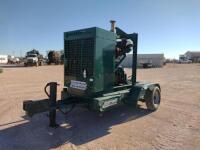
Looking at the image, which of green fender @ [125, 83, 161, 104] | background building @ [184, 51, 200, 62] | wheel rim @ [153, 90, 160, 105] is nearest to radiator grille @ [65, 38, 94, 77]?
green fender @ [125, 83, 161, 104]

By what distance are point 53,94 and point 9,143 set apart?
5.08 feet

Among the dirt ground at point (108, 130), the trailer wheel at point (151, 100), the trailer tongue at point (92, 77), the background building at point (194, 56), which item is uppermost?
the background building at point (194, 56)

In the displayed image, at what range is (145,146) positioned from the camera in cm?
481

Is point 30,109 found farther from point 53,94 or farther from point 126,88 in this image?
point 126,88

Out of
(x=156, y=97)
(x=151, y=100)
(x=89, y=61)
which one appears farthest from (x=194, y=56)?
(x=89, y=61)

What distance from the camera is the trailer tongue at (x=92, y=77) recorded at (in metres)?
5.78

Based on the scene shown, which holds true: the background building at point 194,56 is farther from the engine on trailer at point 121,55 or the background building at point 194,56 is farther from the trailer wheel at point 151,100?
the engine on trailer at point 121,55

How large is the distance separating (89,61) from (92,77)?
45cm

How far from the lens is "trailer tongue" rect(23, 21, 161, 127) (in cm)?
578

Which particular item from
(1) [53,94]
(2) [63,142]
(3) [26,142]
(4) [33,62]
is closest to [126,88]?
(1) [53,94]

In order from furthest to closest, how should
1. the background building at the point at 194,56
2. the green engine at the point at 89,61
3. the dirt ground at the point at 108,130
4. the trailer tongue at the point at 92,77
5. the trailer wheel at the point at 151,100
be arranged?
the background building at the point at 194,56, the trailer wheel at the point at 151,100, the green engine at the point at 89,61, the trailer tongue at the point at 92,77, the dirt ground at the point at 108,130

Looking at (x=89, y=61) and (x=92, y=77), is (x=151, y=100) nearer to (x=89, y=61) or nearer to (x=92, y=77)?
(x=92, y=77)

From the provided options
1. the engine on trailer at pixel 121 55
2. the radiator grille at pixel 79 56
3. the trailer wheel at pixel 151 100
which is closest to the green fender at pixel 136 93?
the trailer wheel at pixel 151 100

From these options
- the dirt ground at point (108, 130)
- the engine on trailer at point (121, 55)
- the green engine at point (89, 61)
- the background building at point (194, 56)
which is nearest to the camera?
the dirt ground at point (108, 130)
